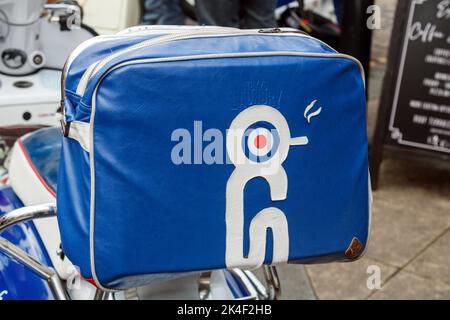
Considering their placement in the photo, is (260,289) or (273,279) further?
(260,289)

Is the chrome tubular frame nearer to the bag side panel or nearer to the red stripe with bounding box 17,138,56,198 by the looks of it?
the bag side panel

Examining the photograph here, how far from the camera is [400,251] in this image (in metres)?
3.84

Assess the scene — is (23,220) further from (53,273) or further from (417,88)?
(417,88)

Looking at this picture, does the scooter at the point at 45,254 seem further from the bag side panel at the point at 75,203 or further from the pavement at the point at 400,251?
the pavement at the point at 400,251

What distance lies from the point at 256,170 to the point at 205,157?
104 mm

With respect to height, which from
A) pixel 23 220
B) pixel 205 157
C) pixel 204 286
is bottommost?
pixel 204 286

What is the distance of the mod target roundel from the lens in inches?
57.0

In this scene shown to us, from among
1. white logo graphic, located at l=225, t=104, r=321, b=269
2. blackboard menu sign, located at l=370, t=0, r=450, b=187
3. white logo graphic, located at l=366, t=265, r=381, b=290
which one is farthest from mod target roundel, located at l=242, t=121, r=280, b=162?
blackboard menu sign, located at l=370, t=0, r=450, b=187

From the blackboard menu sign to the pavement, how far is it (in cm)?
25

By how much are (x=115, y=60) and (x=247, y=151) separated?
309 millimetres

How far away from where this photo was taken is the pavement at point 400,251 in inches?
137

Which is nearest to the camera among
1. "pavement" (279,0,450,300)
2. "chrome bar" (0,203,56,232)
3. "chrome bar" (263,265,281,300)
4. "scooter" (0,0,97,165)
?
"chrome bar" (0,203,56,232)

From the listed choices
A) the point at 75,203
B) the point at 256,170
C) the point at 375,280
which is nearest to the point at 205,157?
the point at 256,170

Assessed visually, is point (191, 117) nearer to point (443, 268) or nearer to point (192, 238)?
point (192, 238)
